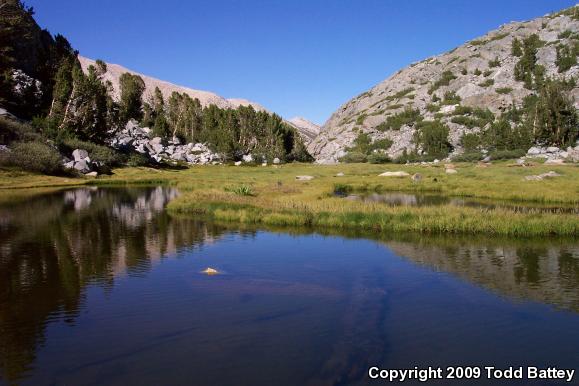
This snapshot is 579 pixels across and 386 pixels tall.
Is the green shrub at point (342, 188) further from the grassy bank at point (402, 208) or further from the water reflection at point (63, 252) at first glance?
Result: the water reflection at point (63, 252)

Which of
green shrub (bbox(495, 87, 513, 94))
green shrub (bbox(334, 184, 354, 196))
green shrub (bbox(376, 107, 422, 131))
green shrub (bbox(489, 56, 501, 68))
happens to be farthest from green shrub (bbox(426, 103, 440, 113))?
green shrub (bbox(334, 184, 354, 196))

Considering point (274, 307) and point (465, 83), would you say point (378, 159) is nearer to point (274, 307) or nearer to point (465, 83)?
point (465, 83)

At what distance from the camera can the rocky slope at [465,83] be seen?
142m

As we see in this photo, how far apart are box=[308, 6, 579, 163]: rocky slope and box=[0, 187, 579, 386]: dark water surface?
366ft

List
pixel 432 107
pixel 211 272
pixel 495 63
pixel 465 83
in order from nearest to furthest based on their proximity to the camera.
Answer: pixel 211 272 < pixel 432 107 < pixel 495 63 < pixel 465 83

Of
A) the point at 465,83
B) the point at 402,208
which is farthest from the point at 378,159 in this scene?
the point at 402,208

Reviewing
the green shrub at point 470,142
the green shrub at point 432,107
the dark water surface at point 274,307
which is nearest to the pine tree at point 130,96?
the green shrub at point 470,142

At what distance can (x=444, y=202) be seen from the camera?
157 ft

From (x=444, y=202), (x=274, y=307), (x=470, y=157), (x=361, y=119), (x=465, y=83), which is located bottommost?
(x=274, y=307)

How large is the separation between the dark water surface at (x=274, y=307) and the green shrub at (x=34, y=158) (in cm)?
4607

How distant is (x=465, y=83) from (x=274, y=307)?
520 ft

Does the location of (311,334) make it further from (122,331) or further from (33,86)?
(33,86)

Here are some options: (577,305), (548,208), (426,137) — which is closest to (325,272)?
(577,305)

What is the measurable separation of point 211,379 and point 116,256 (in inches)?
606
